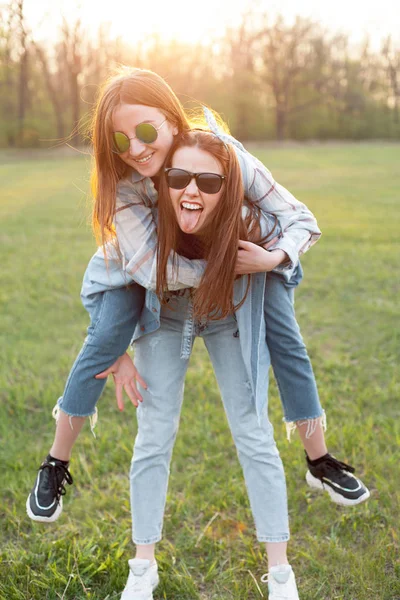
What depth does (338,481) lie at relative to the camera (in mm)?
2576

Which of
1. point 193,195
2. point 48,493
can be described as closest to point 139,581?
point 48,493

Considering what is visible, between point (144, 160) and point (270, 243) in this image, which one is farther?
point (270, 243)

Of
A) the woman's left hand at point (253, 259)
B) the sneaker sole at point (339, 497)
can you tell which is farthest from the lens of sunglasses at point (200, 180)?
the sneaker sole at point (339, 497)

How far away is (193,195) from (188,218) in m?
0.08

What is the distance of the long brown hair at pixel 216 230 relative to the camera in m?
2.11

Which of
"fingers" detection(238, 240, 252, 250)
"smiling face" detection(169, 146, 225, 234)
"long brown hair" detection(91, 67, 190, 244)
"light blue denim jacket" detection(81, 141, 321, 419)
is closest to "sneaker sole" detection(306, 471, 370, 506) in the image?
"light blue denim jacket" detection(81, 141, 321, 419)

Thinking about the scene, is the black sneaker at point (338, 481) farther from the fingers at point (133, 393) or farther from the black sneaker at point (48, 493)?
the black sneaker at point (48, 493)

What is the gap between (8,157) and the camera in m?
32.1

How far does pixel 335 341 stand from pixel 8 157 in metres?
30.1

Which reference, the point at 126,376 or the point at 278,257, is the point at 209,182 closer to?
the point at 278,257

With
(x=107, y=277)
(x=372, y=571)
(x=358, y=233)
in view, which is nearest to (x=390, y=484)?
(x=372, y=571)

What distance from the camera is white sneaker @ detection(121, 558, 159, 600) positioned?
2330 millimetres

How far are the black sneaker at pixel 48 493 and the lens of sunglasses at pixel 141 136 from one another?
1.23 metres

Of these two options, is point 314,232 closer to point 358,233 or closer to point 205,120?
point 205,120
